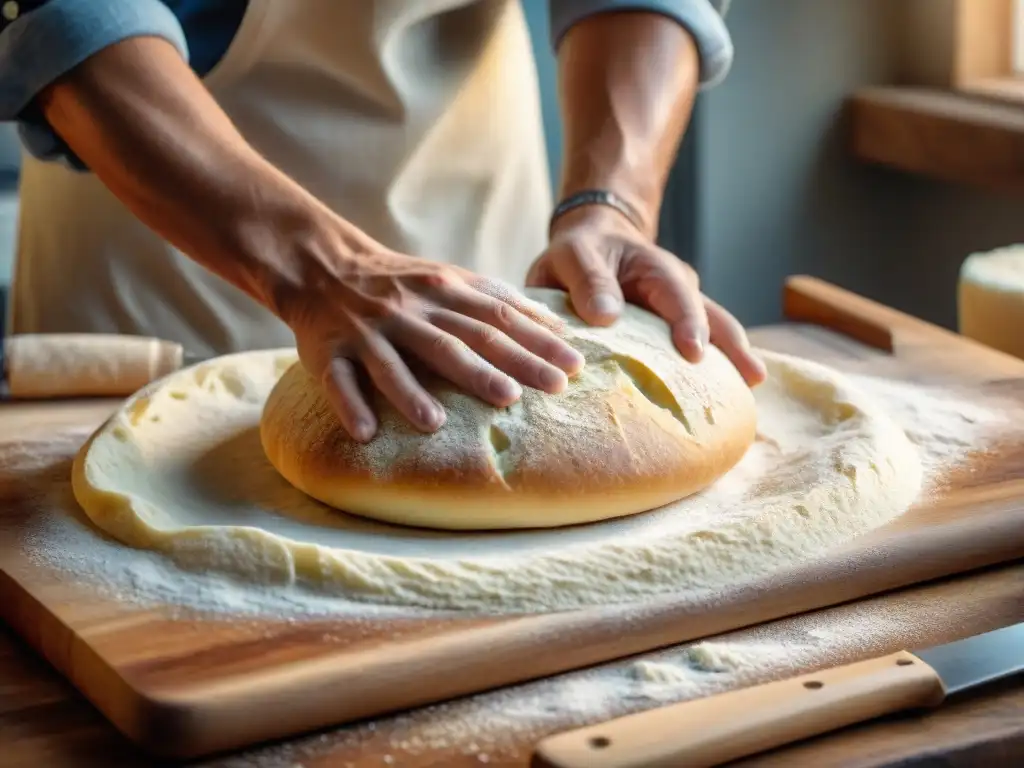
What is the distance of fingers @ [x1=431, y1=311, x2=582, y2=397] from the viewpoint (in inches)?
41.3

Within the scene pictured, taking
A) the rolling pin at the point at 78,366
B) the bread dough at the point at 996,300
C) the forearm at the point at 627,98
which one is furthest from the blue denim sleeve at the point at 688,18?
the rolling pin at the point at 78,366

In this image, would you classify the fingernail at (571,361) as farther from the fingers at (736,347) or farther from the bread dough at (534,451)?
the fingers at (736,347)

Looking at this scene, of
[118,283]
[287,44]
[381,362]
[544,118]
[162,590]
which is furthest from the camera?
[544,118]

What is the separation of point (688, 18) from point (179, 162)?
0.64 metres

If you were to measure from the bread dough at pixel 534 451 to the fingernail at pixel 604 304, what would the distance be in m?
0.05

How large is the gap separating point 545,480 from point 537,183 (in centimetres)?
85

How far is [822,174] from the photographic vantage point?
2.53 m

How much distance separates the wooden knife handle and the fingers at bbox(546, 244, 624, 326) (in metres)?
0.43

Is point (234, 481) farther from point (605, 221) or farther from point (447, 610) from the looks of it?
point (605, 221)

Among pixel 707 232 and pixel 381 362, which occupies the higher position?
pixel 381 362

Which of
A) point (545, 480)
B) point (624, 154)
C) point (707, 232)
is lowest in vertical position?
point (707, 232)

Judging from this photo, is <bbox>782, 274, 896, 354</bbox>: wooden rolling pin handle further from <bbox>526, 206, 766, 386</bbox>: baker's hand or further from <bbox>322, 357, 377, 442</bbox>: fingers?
<bbox>322, 357, 377, 442</bbox>: fingers

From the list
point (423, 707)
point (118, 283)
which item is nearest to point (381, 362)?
point (423, 707)

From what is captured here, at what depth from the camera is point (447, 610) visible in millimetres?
917
